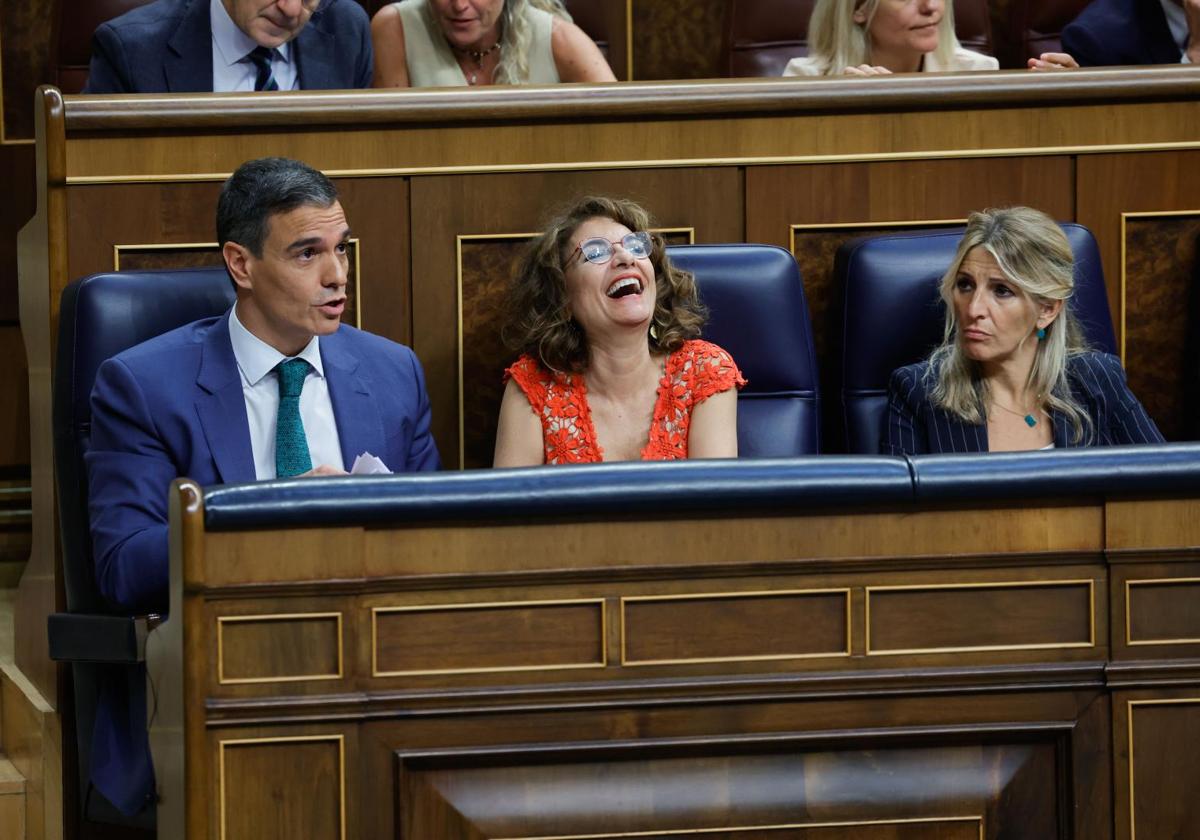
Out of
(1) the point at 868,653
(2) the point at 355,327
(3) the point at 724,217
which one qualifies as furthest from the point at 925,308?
(1) the point at 868,653

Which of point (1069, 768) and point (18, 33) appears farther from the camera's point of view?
point (18, 33)

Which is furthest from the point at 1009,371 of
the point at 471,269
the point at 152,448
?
the point at 152,448

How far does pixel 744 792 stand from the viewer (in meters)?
1.35

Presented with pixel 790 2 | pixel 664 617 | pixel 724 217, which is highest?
pixel 790 2

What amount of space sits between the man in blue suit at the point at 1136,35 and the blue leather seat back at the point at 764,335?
78 centimetres

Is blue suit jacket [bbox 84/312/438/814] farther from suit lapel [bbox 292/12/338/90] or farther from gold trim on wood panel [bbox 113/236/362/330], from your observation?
suit lapel [bbox 292/12/338/90]

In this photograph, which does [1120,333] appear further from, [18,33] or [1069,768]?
[18,33]

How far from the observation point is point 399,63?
241 cm

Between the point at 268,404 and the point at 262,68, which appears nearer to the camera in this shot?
the point at 268,404

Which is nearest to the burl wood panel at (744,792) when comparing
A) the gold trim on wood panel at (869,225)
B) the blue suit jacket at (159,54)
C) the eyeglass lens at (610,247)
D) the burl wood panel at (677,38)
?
the eyeglass lens at (610,247)

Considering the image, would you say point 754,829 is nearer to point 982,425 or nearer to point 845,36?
point 982,425

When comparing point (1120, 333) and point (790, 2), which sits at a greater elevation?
point (790, 2)

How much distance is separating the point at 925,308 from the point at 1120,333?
312 mm

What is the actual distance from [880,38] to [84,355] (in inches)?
47.5
